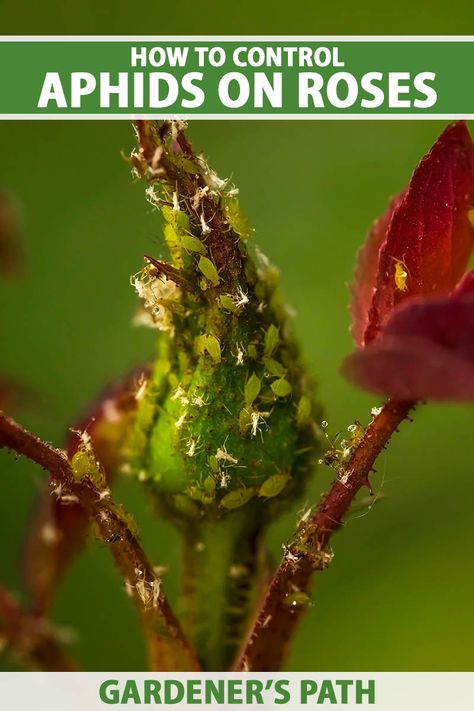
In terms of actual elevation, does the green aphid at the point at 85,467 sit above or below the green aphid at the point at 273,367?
below

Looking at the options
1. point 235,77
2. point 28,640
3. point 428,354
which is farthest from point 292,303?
point 428,354

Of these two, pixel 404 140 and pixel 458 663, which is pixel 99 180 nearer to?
pixel 404 140

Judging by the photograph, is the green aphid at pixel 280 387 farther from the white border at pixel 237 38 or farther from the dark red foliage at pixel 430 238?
the white border at pixel 237 38
